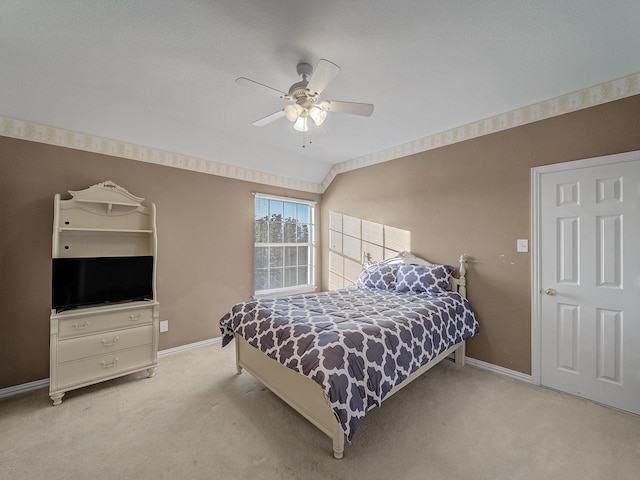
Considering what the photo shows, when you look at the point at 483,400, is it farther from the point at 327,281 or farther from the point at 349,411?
the point at 327,281

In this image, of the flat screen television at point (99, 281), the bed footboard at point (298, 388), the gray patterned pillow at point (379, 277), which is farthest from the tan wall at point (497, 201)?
the flat screen television at point (99, 281)

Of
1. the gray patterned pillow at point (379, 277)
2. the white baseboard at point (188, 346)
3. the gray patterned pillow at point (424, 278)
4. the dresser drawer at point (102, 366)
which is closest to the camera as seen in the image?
the dresser drawer at point (102, 366)

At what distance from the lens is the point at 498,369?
279cm

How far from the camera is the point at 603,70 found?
2.08m

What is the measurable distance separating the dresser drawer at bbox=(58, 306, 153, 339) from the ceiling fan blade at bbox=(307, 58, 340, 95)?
243 cm

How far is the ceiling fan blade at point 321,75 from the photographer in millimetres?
1602

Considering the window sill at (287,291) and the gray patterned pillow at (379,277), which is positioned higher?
the gray patterned pillow at (379,277)

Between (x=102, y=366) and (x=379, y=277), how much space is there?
9.55 ft

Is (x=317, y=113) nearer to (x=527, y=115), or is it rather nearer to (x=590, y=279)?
(x=527, y=115)

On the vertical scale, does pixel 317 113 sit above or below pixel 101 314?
above

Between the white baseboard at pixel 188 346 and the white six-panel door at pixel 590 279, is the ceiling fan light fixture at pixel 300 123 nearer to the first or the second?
the white six-panel door at pixel 590 279

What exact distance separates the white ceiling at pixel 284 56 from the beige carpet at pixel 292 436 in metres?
2.54

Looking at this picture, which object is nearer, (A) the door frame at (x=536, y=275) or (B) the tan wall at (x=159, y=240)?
(B) the tan wall at (x=159, y=240)

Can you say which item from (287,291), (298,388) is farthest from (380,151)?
(298,388)
